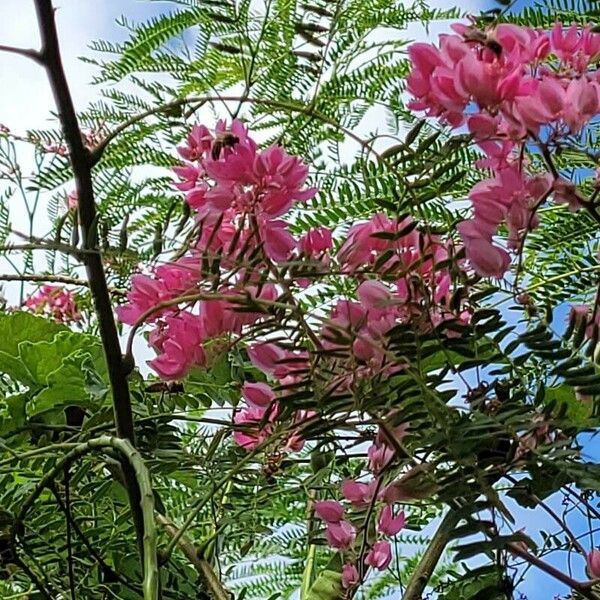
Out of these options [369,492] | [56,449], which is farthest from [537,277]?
[56,449]

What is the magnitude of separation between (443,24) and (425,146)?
0.86 m

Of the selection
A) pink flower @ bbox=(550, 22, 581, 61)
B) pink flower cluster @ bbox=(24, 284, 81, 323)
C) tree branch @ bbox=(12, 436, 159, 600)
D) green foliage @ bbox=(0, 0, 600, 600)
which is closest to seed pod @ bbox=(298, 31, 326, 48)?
green foliage @ bbox=(0, 0, 600, 600)

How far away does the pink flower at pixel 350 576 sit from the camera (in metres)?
0.58

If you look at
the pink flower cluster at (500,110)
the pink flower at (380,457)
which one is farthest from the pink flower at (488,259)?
the pink flower at (380,457)

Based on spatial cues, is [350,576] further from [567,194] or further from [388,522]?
[567,194]

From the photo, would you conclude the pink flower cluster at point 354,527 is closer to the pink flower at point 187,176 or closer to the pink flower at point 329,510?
the pink flower at point 329,510

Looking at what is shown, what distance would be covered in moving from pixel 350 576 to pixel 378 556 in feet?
0.08

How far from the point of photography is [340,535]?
572 millimetres

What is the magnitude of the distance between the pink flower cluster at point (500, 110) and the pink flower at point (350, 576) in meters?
0.21

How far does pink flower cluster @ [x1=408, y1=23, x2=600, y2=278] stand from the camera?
0.46 meters

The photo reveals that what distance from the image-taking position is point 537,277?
2.75ft

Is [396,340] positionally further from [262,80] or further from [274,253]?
[262,80]

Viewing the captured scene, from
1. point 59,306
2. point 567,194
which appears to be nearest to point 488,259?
point 567,194

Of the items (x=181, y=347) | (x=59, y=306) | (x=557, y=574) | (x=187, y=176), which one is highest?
(x=59, y=306)
